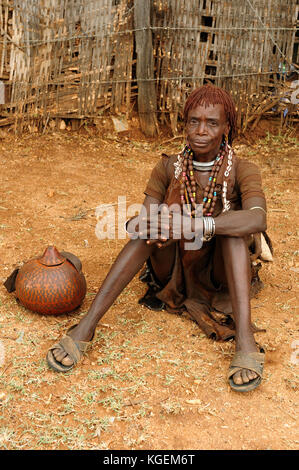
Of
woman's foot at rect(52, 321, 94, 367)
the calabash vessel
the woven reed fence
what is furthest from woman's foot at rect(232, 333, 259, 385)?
the woven reed fence

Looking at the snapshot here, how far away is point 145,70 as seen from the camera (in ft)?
20.0

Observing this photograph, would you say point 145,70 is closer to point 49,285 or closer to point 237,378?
point 49,285

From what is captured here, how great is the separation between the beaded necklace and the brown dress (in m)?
0.04

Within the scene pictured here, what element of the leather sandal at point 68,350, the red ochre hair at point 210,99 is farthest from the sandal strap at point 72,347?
the red ochre hair at point 210,99

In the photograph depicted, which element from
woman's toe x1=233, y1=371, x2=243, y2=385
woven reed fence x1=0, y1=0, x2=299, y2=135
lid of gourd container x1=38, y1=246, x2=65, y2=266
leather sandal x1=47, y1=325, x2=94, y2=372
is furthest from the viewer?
woven reed fence x1=0, y1=0, x2=299, y2=135

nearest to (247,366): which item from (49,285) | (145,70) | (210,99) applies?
(49,285)

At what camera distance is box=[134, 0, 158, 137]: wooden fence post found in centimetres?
590

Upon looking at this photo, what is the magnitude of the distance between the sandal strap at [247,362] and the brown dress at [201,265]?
0.31m

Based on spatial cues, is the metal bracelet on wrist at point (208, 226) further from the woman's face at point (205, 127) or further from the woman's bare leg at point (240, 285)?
the woman's face at point (205, 127)

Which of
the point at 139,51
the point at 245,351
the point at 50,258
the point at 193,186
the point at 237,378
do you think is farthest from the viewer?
the point at 139,51

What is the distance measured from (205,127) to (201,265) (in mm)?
826

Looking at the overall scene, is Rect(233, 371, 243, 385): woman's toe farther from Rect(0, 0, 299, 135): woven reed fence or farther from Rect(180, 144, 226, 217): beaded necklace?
Rect(0, 0, 299, 135): woven reed fence

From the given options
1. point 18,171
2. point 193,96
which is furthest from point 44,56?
point 193,96

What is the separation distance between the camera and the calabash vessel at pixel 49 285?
2928mm
